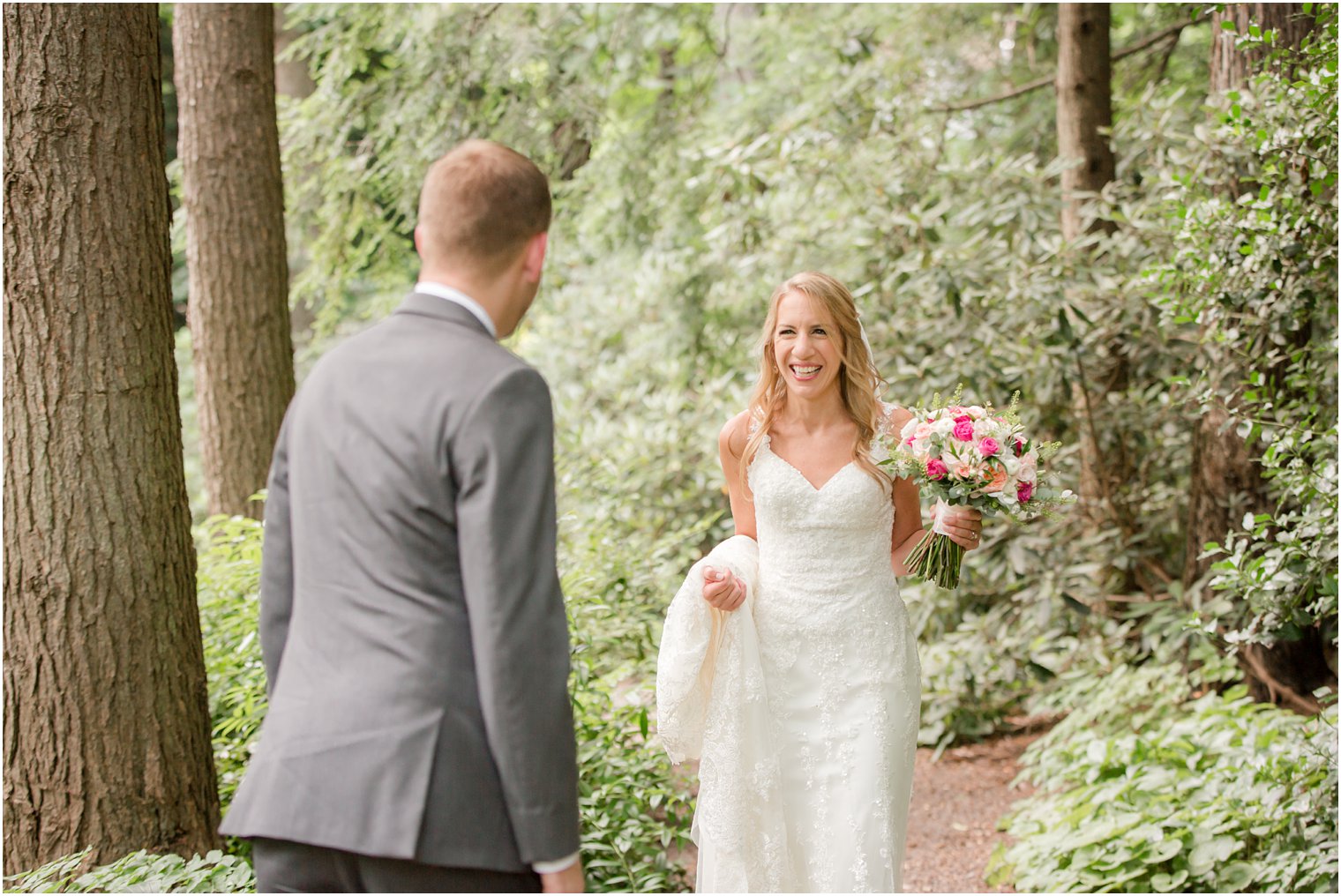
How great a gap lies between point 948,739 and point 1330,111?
4253 mm

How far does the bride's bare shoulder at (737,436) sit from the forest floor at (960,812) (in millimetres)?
2202

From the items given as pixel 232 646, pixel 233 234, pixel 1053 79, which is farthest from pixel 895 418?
pixel 1053 79

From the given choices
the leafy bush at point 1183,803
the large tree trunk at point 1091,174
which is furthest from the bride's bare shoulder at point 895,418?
the large tree trunk at point 1091,174

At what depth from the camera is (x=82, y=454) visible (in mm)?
3654

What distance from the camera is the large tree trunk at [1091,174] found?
7.29 metres

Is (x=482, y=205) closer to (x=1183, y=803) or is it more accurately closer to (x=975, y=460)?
(x=975, y=460)

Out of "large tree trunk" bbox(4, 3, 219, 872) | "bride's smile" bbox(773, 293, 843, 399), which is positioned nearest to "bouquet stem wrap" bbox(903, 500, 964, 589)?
"bride's smile" bbox(773, 293, 843, 399)

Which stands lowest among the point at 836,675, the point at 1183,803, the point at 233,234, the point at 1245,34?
the point at 1183,803

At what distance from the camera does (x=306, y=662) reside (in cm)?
214

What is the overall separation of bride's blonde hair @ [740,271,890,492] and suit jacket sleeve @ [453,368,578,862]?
2.04 m

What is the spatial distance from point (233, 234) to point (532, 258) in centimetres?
494

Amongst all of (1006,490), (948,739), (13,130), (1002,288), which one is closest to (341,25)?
(1002,288)

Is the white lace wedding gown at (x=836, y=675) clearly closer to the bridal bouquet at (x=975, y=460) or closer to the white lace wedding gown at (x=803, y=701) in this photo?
the white lace wedding gown at (x=803, y=701)

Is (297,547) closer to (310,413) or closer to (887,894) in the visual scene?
(310,413)
